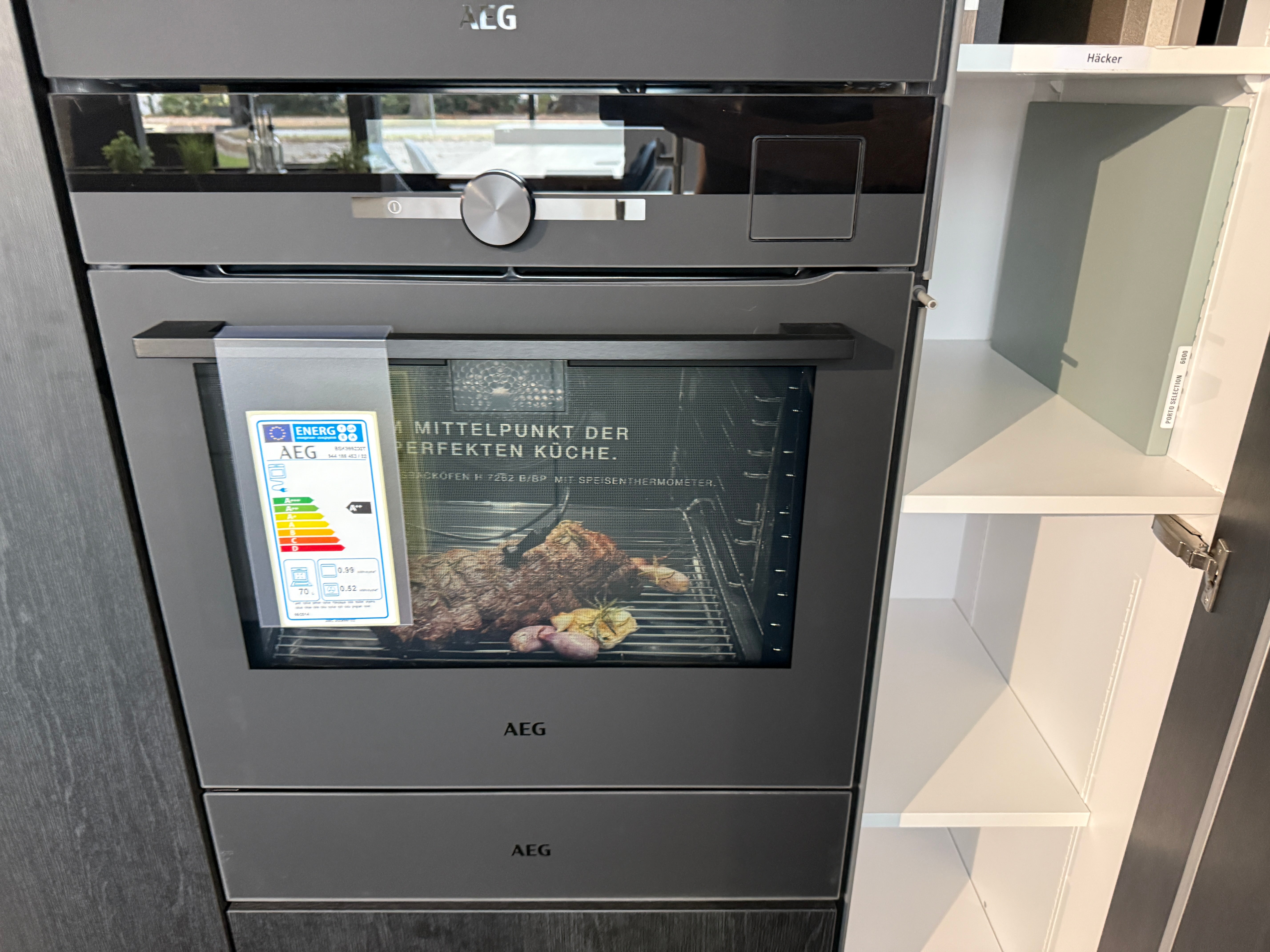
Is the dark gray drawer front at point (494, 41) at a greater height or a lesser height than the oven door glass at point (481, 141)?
greater

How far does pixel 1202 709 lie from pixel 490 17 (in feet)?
2.77

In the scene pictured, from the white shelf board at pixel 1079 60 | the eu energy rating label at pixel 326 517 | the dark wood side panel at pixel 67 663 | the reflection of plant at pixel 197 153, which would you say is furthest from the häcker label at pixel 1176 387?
the dark wood side panel at pixel 67 663

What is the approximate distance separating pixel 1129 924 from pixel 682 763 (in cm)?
50

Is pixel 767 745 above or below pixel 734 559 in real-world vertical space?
below

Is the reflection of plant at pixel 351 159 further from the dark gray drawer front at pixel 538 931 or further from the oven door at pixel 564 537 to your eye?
the dark gray drawer front at pixel 538 931

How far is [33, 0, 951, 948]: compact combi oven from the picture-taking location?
0.65m

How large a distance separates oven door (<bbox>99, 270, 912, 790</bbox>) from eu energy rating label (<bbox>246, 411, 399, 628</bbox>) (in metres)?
0.03

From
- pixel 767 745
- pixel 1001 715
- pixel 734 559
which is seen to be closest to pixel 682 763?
pixel 767 745

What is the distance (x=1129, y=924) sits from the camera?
35.3 inches

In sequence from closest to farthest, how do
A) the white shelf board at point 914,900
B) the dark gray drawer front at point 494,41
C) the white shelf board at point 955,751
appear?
the dark gray drawer front at point 494,41 < the white shelf board at point 955,751 < the white shelf board at point 914,900

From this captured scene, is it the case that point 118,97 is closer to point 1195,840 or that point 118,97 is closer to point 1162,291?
point 1162,291

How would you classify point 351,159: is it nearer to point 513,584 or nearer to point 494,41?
point 494,41

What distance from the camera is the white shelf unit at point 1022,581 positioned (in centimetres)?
78

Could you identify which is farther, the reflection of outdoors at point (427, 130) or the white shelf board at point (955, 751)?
the white shelf board at point (955, 751)
